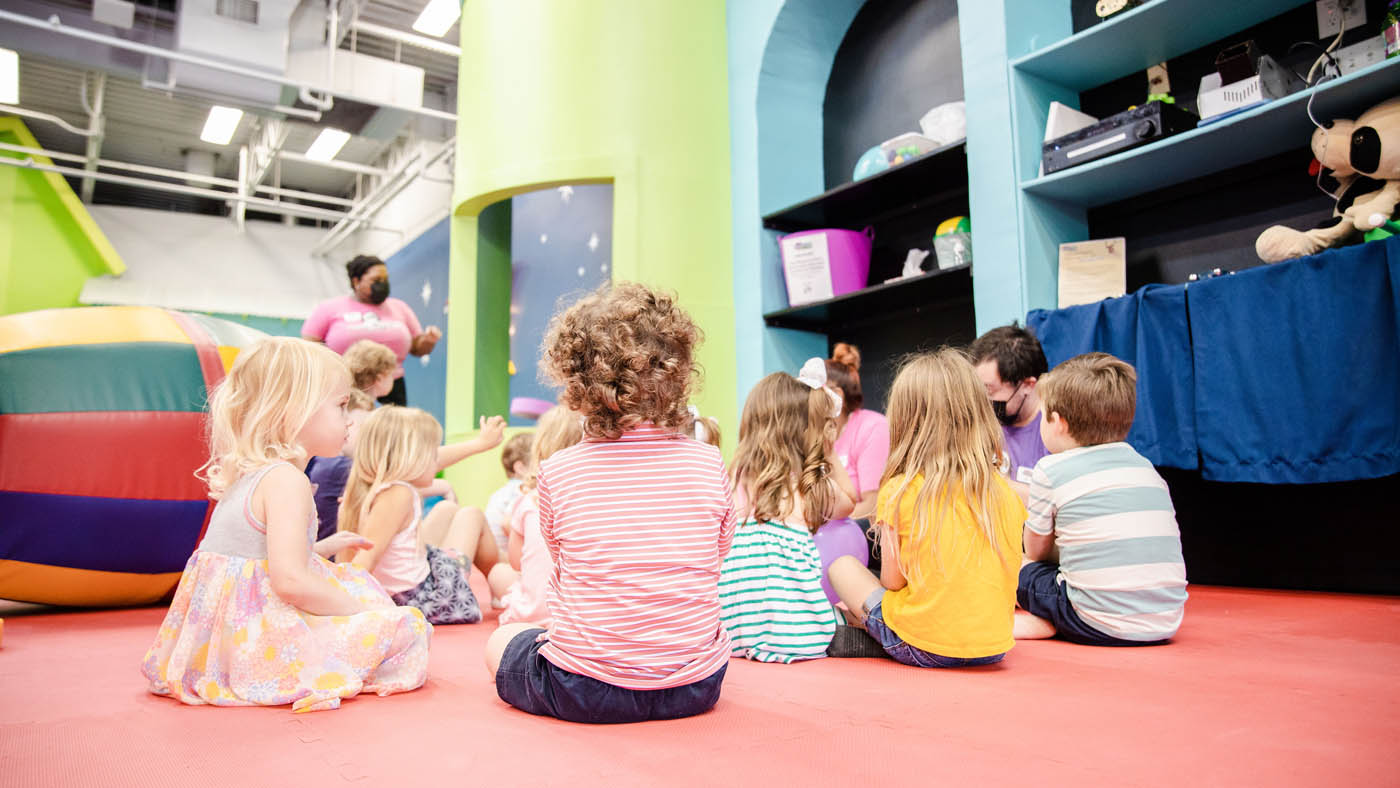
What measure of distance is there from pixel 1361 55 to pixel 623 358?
266cm

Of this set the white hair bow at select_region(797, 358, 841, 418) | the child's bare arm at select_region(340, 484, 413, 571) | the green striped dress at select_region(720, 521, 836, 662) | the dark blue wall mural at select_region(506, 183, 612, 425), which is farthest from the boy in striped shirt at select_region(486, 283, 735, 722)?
the dark blue wall mural at select_region(506, 183, 612, 425)

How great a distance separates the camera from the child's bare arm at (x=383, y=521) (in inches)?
97.8

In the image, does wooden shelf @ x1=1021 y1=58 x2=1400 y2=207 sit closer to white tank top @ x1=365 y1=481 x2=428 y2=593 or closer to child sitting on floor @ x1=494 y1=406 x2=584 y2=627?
child sitting on floor @ x1=494 y1=406 x2=584 y2=627

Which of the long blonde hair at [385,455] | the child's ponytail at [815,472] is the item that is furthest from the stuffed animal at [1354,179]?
the long blonde hair at [385,455]

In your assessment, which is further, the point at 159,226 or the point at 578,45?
the point at 159,226

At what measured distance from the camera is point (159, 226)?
11180mm

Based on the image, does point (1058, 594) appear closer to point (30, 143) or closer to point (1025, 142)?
point (1025, 142)

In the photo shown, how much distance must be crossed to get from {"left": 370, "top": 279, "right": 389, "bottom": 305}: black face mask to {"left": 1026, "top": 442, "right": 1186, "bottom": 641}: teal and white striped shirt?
4.02 meters

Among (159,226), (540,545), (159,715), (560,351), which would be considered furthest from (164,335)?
(159,226)

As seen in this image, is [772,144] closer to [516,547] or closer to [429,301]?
[516,547]

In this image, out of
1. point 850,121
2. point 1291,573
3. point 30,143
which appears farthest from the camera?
point 30,143

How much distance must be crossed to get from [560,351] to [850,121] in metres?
3.68

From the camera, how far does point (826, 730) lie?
1364 mm

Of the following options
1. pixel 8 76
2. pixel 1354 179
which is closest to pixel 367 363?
pixel 1354 179
